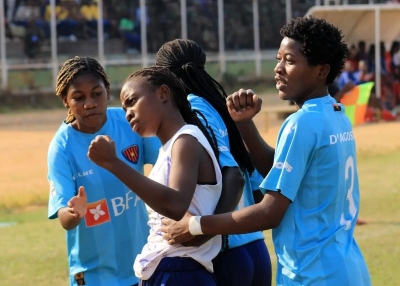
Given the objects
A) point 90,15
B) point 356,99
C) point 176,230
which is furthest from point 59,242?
point 90,15

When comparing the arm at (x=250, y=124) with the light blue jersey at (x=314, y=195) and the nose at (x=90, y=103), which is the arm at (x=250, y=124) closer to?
the light blue jersey at (x=314, y=195)

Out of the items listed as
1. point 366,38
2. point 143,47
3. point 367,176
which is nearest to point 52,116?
point 143,47

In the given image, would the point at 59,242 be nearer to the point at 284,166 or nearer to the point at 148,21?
the point at 284,166

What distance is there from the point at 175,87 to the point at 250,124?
1.31 feet

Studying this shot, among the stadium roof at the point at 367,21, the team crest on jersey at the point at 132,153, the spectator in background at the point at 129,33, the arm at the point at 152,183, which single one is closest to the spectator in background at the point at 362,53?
the stadium roof at the point at 367,21

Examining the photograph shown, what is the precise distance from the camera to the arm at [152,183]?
3277 millimetres

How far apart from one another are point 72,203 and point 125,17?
28835 mm

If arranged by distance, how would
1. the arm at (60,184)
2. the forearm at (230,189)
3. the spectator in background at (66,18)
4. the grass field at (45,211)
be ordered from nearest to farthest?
the forearm at (230,189) < the arm at (60,184) < the grass field at (45,211) < the spectator in background at (66,18)

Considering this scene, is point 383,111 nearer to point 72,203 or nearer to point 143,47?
point 143,47

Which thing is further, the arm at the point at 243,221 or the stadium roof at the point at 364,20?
the stadium roof at the point at 364,20

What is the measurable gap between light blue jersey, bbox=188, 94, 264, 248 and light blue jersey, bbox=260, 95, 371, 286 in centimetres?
40

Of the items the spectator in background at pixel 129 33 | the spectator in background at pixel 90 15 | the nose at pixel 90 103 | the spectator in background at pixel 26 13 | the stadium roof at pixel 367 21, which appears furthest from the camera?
the spectator in background at pixel 129 33

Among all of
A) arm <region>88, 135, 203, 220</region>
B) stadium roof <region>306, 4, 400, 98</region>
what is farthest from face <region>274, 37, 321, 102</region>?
stadium roof <region>306, 4, 400, 98</region>

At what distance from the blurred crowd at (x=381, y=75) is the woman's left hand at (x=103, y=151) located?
1873cm
